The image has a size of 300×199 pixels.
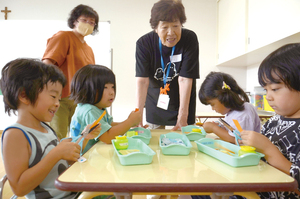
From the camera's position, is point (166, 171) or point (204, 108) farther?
point (204, 108)

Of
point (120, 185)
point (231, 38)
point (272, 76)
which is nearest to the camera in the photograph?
point (120, 185)

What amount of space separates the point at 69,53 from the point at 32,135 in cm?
108

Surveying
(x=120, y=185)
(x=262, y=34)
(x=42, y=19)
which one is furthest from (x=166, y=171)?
(x=42, y=19)

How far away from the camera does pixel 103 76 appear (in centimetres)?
106

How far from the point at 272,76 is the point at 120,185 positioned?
26.0 inches

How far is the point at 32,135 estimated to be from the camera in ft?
2.37

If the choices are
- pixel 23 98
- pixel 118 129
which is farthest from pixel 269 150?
pixel 23 98

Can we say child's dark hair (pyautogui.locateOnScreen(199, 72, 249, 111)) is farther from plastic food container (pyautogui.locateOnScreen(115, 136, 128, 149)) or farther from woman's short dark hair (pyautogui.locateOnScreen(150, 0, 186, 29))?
plastic food container (pyautogui.locateOnScreen(115, 136, 128, 149))

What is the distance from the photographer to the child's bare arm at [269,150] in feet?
2.05

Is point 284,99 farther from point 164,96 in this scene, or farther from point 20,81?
point 20,81

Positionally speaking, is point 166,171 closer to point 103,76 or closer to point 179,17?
point 103,76

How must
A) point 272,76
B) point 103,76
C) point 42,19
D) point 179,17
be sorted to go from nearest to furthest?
1. point 272,76
2. point 103,76
3. point 179,17
4. point 42,19

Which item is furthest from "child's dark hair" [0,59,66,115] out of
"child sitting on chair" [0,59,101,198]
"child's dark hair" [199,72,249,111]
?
"child's dark hair" [199,72,249,111]

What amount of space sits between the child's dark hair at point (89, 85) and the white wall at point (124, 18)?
2773mm
